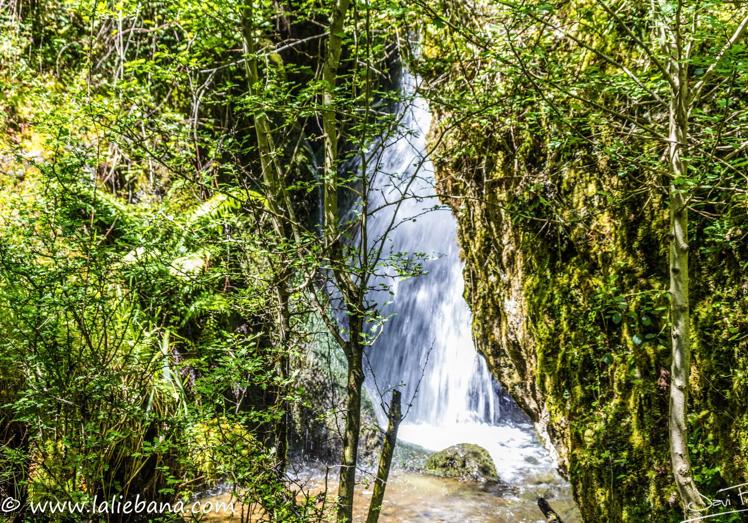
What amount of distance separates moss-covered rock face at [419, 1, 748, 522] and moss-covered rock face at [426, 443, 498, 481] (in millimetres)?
3209

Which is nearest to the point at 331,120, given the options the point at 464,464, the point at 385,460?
the point at 385,460

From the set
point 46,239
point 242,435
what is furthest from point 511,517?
point 46,239

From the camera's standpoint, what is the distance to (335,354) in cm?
763

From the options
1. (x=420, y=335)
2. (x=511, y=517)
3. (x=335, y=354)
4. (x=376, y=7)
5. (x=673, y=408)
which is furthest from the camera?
(x=420, y=335)

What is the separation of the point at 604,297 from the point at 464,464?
4.69m

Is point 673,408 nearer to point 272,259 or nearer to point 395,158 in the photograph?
point 272,259

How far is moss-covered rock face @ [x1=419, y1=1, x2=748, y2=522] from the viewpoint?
234cm

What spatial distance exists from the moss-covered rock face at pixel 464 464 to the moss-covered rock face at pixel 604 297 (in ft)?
10.5

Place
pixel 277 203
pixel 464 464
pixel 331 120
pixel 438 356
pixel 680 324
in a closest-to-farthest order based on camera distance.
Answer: pixel 680 324 < pixel 331 120 < pixel 277 203 < pixel 464 464 < pixel 438 356

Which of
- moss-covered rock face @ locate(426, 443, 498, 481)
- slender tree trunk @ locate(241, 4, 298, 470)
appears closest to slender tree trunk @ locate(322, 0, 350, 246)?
slender tree trunk @ locate(241, 4, 298, 470)

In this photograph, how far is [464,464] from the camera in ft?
21.6

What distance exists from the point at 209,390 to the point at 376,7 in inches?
82.9

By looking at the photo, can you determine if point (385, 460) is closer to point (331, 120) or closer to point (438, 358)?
point (331, 120)

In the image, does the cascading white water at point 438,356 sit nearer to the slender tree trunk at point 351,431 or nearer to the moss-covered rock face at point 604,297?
the moss-covered rock face at point 604,297
